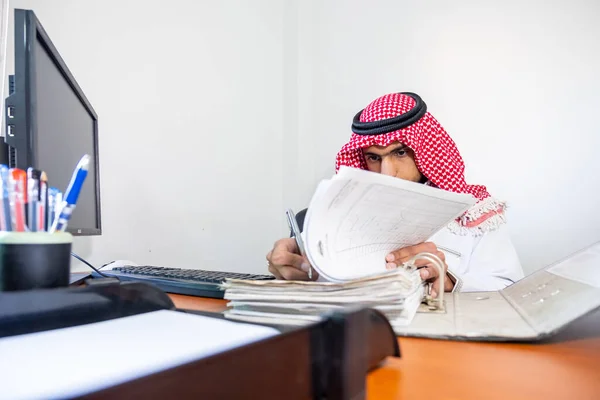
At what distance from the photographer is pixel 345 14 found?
180 centimetres

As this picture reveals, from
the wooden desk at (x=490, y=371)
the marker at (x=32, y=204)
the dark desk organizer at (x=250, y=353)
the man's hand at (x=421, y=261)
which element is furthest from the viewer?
the man's hand at (x=421, y=261)

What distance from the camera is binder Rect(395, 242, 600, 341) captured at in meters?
0.42

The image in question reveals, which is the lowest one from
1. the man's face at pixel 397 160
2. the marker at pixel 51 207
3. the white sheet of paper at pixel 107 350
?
the white sheet of paper at pixel 107 350

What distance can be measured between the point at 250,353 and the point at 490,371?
0.79 feet

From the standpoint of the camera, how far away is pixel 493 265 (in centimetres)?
124

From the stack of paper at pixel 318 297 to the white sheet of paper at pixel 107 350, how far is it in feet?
0.42

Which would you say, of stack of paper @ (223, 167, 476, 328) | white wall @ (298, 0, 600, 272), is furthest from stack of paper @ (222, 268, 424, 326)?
white wall @ (298, 0, 600, 272)

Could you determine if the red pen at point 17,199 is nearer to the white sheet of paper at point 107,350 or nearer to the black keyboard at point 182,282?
the white sheet of paper at point 107,350

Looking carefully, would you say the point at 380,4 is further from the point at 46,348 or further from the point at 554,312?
the point at 46,348

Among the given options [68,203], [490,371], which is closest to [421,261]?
[490,371]

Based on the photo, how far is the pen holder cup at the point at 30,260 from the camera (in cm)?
39

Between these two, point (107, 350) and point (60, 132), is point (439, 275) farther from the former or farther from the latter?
point (60, 132)

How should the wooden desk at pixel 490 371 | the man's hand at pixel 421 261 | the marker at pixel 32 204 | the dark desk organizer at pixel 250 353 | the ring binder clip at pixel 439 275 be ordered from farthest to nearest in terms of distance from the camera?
the man's hand at pixel 421 261
the ring binder clip at pixel 439 275
the marker at pixel 32 204
the wooden desk at pixel 490 371
the dark desk organizer at pixel 250 353

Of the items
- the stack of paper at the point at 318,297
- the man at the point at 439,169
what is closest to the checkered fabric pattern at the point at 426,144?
the man at the point at 439,169
